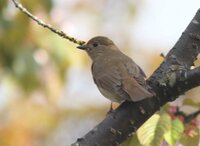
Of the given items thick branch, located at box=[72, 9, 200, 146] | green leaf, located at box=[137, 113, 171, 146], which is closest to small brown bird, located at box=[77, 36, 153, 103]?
green leaf, located at box=[137, 113, 171, 146]

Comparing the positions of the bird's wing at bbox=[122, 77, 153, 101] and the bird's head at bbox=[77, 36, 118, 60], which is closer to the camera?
the bird's wing at bbox=[122, 77, 153, 101]

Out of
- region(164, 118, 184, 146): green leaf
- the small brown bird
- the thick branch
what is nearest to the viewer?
the thick branch

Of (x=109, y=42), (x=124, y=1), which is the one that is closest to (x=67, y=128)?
(x=124, y=1)

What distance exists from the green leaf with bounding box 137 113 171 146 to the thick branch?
0.62ft

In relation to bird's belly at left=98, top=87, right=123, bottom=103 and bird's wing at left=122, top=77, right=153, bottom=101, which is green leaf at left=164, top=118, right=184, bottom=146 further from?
bird's belly at left=98, top=87, right=123, bottom=103

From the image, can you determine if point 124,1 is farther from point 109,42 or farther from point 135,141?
point 135,141

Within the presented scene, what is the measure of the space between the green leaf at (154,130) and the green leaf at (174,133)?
0.02 metres

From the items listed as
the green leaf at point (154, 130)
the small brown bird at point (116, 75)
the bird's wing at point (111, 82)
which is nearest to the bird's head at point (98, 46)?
the small brown bird at point (116, 75)

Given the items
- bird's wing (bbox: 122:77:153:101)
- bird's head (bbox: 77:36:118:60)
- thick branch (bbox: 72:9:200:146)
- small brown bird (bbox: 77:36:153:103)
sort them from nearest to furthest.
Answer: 1. thick branch (bbox: 72:9:200:146)
2. bird's wing (bbox: 122:77:153:101)
3. small brown bird (bbox: 77:36:153:103)
4. bird's head (bbox: 77:36:118:60)

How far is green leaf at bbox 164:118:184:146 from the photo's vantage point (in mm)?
2998

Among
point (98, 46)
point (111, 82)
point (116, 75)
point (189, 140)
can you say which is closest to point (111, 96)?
point (111, 82)

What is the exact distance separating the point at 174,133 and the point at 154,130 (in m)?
0.12

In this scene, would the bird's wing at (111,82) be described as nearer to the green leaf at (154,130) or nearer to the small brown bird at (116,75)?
the small brown bird at (116,75)

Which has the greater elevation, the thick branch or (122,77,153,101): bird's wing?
(122,77,153,101): bird's wing
